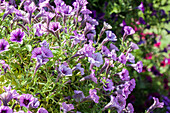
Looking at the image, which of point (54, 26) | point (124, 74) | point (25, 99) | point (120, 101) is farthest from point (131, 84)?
point (25, 99)

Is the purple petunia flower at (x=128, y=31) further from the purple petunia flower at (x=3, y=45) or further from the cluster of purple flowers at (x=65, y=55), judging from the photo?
the purple petunia flower at (x=3, y=45)

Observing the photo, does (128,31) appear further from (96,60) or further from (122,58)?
(96,60)

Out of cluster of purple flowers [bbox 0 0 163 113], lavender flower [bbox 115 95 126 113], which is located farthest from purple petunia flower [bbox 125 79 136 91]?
lavender flower [bbox 115 95 126 113]

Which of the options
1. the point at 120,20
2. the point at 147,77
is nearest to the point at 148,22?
the point at 120,20

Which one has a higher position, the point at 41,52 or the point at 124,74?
the point at 41,52

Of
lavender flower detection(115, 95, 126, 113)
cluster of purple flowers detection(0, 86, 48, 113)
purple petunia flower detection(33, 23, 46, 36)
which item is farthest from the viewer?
lavender flower detection(115, 95, 126, 113)

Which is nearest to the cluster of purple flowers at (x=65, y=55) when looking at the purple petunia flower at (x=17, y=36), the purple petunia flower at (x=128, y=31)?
the purple petunia flower at (x=17, y=36)

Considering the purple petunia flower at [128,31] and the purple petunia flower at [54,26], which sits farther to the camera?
the purple petunia flower at [128,31]

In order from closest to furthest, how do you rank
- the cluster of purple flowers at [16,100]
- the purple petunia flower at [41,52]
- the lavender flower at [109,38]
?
the cluster of purple flowers at [16,100]
the purple petunia flower at [41,52]
the lavender flower at [109,38]

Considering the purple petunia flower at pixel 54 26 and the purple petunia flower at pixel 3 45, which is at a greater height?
the purple petunia flower at pixel 54 26

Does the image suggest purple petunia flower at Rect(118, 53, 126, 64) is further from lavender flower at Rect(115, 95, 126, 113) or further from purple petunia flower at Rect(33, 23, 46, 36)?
purple petunia flower at Rect(33, 23, 46, 36)

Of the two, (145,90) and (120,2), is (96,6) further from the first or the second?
(145,90)
